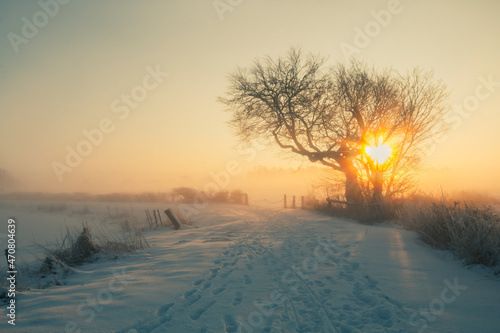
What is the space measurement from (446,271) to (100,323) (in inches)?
203

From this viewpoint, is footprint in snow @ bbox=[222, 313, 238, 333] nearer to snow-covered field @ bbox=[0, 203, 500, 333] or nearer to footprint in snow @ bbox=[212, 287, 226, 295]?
snow-covered field @ bbox=[0, 203, 500, 333]

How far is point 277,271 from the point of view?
468cm

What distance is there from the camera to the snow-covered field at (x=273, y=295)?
279 centimetres

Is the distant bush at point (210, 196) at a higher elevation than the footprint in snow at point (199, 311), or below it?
higher

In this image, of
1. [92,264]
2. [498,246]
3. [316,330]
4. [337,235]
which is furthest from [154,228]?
[498,246]

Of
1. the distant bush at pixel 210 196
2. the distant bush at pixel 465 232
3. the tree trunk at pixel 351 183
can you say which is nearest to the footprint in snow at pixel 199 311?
the distant bush at pixel 465 232

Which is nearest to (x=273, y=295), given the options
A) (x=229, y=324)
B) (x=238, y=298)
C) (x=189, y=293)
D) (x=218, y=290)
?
(x=238, y=298)

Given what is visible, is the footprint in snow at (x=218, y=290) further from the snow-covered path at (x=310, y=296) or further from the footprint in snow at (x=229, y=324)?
the footprint in snow at (x=229, y=324)

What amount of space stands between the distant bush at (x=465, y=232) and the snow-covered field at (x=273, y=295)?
26 centimetres

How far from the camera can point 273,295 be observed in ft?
11.9

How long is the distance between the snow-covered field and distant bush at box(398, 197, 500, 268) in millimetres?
260

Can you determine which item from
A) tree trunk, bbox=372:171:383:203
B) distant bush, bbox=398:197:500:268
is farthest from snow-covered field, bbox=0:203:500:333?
tree trunk, bbox=372:171:383:203

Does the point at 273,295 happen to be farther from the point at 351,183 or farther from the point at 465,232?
the point at 351,183

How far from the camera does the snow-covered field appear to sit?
279 cm
